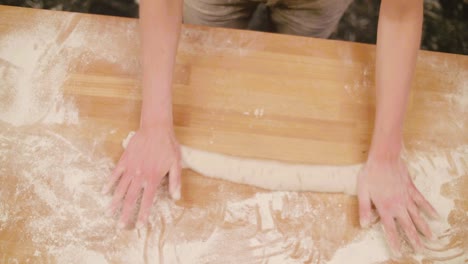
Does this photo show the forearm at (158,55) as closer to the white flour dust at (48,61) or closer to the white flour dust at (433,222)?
the white flour dust at (48,61)

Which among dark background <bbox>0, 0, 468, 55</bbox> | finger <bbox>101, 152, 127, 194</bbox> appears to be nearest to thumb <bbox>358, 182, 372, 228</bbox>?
finger <bbox>101, 152, 127, 194</bbox>

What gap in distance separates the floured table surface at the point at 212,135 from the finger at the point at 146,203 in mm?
27

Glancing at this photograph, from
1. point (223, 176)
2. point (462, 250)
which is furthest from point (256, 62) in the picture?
point (462, 250)

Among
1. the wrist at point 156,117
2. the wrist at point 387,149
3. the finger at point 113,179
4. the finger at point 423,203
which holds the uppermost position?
the wrist at point 156,117

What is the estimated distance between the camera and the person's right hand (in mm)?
856

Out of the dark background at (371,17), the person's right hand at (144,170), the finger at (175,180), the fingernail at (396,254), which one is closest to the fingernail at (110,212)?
the person's right hand at (144,170)

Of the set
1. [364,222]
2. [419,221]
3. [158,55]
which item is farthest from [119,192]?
[419,221]

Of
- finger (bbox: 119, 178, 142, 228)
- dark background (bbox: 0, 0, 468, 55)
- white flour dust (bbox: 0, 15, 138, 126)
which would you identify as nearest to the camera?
finger (bbox: 119, 178, 142, 228)

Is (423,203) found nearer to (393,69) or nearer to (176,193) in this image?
(393,69)

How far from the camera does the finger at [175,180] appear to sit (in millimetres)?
875

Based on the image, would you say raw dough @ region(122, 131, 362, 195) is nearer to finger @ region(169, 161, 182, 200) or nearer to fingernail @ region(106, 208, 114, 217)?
finger @ region(169, 161, 182, 200)

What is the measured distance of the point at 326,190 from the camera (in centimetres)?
91

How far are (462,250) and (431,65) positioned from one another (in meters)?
0.44

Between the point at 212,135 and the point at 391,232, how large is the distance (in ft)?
1.35
